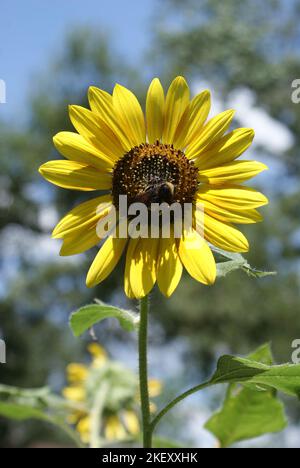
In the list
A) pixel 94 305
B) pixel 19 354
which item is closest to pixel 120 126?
pixel 94 305

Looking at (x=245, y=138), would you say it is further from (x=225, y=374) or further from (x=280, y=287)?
(x=280, y=287)

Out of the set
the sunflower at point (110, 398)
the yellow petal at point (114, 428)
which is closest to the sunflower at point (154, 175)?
the sunflower at point (110, 398)

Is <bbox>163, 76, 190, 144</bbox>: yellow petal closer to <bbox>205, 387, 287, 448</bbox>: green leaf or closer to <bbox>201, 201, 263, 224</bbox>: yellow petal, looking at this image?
<bbox>201, 201, 263, 224</bbox>: yellow petal

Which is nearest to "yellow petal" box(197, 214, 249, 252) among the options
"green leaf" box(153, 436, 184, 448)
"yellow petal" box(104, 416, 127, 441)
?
"green leaf" box(153, 436, 184, 448)

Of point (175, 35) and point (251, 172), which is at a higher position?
point (175, 35)

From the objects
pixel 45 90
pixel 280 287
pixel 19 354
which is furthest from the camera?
pixel 45 90

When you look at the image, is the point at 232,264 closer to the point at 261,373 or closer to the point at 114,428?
the point at 261,373
